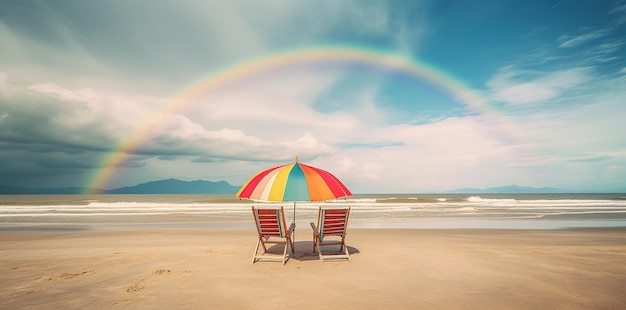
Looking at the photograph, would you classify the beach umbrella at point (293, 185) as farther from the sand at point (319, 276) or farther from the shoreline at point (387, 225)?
the shoreline at point (387, 225)

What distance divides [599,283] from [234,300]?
6.43 meters

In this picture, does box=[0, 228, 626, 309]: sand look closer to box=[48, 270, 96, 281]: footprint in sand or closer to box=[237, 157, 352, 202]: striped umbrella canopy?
box=[48, 270, 96, 281]: footprint in sand

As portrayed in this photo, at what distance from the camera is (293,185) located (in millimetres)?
6566

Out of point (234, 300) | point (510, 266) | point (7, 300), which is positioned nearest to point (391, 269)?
point (510, 266)

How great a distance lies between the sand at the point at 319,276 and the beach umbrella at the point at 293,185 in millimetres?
1565

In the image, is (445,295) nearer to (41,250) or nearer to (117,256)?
(117,256)

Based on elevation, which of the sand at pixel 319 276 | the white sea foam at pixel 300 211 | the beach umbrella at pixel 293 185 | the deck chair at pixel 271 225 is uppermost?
the beach umbrella at pixel 293 185

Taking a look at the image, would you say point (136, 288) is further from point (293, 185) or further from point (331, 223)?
point (331, 223)

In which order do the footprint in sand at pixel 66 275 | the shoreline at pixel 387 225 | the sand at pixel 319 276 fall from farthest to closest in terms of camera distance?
the shoreline at pixel 387 225
the footprint in sand at pixel 66 275
the sand at pixel 319 276

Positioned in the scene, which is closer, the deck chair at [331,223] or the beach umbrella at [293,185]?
the beach umbrella at [293,185]

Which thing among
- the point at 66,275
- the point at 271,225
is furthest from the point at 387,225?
the point at 66,275

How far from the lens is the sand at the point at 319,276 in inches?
183

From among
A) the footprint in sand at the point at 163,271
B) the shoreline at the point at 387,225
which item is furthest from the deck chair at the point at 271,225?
the shoreline at the point at 387,225

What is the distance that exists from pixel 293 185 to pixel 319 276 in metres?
1.92
